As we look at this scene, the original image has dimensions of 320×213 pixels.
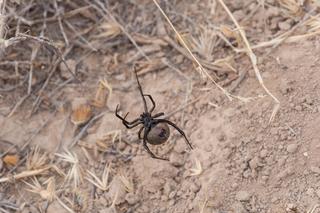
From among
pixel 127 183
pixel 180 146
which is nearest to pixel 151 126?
pixel 180 146

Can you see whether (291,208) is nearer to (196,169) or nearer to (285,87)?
(196,169)

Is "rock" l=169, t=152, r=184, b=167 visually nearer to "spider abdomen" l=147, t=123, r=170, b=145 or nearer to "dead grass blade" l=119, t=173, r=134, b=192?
"spider abdomen" l=147, t=123, r=170, b=145

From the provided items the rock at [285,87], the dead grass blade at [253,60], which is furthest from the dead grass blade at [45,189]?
the rock at [285,87]

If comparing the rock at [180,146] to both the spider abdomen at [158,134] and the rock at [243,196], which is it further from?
the rock at [243,196]

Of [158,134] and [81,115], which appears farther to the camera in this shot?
[81,115]

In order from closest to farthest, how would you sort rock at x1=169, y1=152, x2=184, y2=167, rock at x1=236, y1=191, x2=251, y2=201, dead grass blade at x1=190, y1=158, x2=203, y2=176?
rock at x1=236, y1=191, x2=251, y2=201
dead grass blade at x1=190, y1=158, x2=203, y2=176
rock at x1=169, y1=152, x2=184, y2=167

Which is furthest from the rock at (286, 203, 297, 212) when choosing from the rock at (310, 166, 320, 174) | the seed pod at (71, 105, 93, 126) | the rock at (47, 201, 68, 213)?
the seed pod at (71, 105, 93, 126)
